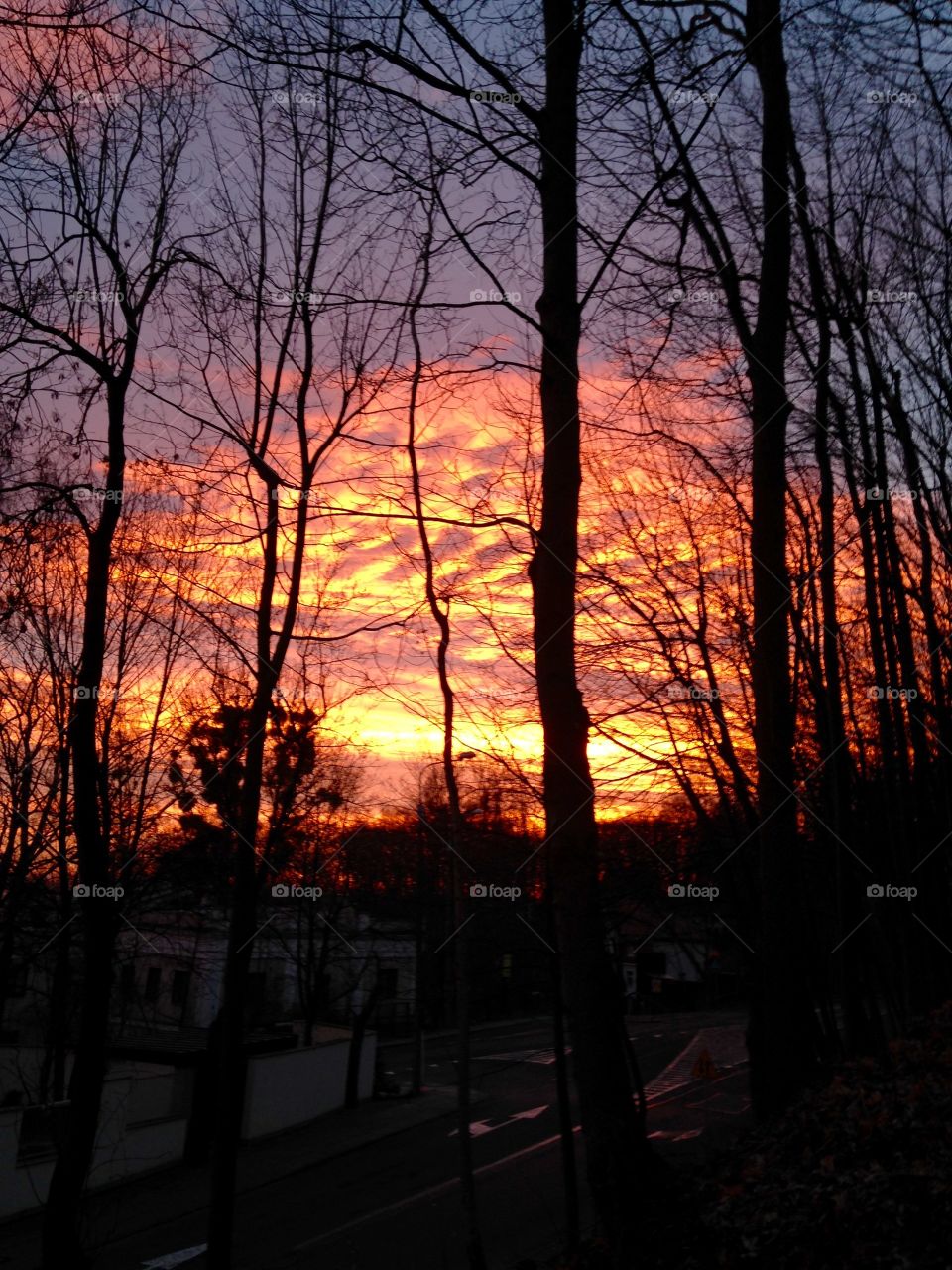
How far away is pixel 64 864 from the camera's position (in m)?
16.1

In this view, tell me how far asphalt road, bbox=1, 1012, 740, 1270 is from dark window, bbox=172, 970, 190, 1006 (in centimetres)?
1017

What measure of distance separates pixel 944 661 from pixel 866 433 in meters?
3.03

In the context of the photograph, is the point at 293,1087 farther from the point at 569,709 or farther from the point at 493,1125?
the point at 569,709

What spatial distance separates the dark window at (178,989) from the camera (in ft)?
104

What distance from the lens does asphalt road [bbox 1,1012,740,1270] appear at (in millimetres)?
13312

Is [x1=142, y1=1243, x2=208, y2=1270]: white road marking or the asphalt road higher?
the asphalt road

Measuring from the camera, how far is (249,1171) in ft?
67.2

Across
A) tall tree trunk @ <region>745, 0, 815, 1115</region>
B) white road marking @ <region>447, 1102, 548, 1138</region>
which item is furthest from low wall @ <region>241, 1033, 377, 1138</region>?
tall tree trunk @ <region>745, 0, 815, 1115</region>

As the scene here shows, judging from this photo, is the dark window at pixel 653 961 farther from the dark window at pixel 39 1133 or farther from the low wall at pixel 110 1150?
the dark window at pixel 39 1133

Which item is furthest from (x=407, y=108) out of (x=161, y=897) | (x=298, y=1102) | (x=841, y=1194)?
(x=298, y=1102)

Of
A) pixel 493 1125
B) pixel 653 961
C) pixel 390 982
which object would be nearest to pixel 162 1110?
pixel 493 1125

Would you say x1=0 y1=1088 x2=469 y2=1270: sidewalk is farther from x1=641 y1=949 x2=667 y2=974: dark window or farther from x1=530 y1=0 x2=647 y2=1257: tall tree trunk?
x1=530 y1=0 x2=647 y2=1257: tall tree trunk

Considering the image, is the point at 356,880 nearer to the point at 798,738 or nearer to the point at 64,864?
the point at 64,864

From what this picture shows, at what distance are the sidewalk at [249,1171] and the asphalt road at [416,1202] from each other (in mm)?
397
